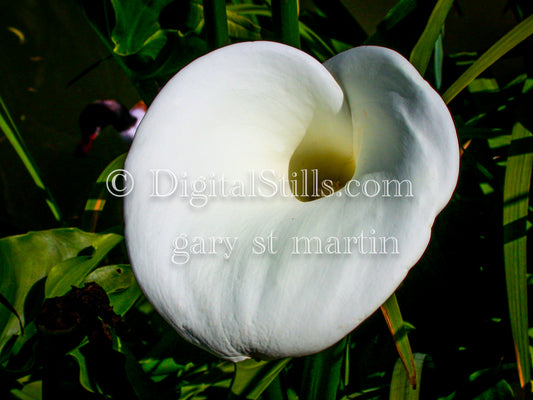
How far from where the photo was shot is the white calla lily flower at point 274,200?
0.68 feet

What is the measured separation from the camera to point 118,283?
42 cm

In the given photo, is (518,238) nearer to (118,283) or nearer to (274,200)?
(274,200)

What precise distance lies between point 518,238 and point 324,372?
0.20 metres

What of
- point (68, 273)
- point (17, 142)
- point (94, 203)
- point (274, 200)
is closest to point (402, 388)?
point (274, 200)

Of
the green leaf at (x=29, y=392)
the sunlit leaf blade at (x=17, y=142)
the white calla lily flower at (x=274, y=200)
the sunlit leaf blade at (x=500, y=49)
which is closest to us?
the white calla lily flower at (x=274, y=200)

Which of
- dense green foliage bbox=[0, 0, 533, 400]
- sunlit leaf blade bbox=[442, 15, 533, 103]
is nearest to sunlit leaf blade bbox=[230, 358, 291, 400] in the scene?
dense green foliage bbox=[0, 0, 533, 400]

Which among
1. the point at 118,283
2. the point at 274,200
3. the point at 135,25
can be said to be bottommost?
the point at 118,283

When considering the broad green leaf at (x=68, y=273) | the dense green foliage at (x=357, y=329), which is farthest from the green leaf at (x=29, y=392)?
the broad green leaf at (x=68, y=273)

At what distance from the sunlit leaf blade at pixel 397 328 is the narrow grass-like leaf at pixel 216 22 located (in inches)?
10.6

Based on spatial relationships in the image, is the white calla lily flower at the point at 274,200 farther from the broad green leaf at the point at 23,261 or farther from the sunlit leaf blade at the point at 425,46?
the broad green leaf at the point at 23,261

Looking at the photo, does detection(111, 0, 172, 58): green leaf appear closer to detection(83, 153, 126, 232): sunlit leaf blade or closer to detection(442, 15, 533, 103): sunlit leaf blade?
detection(83, 153, 126, 232): sunlit leaf blade

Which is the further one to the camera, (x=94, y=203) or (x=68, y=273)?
(x=94, y=203)

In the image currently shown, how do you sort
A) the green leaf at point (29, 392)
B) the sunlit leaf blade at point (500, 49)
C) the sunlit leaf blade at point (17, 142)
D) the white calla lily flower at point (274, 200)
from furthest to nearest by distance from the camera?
the sunlit leaf blade at point (17, 142), the green leaf at point (29, 392), the sunlit leaf blade at point (500, 49), the white calla lily flower at point (274, 200)

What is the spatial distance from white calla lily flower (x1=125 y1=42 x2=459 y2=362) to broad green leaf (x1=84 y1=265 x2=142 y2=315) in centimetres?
18
